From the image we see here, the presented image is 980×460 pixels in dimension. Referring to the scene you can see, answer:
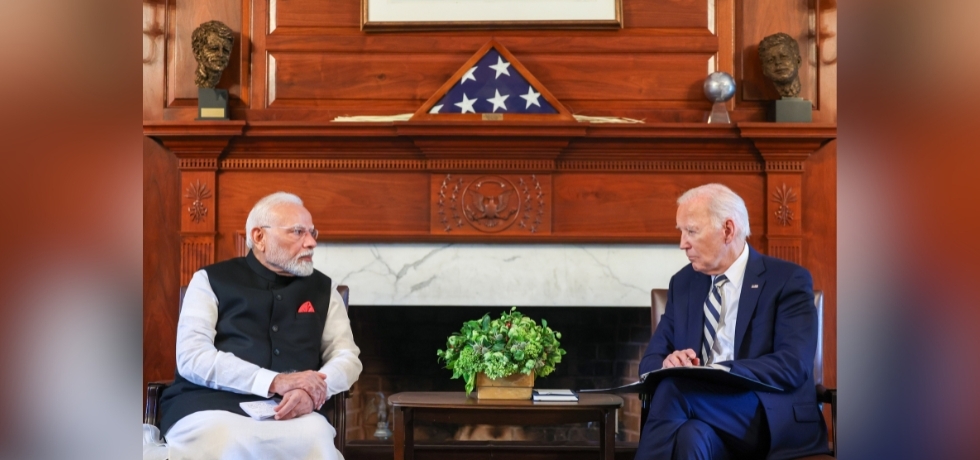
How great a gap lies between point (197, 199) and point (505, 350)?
5.73ft

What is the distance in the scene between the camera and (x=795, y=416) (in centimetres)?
252

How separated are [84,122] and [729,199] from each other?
2740 mm

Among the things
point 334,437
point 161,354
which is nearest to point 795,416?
point 334,437

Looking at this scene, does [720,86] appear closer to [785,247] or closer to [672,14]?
[672,14]

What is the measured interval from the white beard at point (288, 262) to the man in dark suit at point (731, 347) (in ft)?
3.76

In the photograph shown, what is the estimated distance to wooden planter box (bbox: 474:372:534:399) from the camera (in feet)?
9.95

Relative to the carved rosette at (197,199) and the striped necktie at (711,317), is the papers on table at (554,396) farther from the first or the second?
the carved rosette at (197,199)

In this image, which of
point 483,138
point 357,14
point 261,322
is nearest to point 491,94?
point 483,138

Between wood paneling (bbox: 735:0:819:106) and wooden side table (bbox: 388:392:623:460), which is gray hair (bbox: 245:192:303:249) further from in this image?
wood paneling (bbox: 735:0:819:106)

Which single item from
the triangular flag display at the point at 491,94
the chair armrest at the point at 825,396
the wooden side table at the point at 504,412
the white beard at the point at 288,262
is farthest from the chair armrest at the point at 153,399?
the chair armrest at the point at 825,396

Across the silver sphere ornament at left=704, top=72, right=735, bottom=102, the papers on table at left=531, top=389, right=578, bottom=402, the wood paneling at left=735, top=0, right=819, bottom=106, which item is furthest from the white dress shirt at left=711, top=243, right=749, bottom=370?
the wood paneling at left=735, top=0, right=819, bottom=106

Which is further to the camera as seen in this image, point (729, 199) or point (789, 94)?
point (789, 94)

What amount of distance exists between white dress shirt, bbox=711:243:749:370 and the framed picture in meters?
1.63

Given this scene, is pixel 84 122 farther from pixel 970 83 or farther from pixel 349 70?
pixel 349 70
